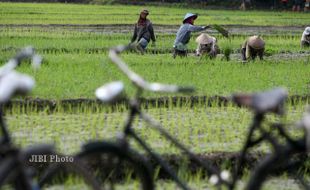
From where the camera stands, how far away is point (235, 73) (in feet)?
33.8

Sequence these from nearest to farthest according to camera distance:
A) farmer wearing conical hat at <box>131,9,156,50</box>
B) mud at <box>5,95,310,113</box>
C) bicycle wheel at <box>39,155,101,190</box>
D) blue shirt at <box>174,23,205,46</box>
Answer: bicycle wheel at <box>39,155,101,190</box>
mud at <box>5,95,310,113</box>
blue shirt at <box>174,23,205,46</box>
farmer wearing conical hat at <box>131,9,156,50</box>

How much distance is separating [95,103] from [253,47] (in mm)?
4978

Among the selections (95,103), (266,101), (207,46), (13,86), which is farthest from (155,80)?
(13,86)

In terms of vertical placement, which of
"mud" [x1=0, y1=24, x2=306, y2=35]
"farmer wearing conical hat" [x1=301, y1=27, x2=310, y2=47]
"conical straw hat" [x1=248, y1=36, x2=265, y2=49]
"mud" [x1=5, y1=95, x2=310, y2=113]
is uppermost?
"mud" [x1=5, y1=95, x2=310, y2=113]

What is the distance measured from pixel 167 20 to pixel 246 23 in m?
2.68

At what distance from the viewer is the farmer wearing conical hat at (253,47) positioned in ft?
38.5

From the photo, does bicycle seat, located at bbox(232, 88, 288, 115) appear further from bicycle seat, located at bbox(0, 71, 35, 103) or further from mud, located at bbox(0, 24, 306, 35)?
mud, located at bbox(0, 24, 306, 35)

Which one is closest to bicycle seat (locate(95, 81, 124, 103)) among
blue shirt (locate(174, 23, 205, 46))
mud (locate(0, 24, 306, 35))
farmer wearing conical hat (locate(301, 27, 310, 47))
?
blue shirt (locate(174, 23, 205, 46))

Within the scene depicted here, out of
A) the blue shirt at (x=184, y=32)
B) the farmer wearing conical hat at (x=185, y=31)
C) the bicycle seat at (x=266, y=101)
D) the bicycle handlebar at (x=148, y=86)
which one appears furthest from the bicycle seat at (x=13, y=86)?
the blue shirt at (x=184, y=32)

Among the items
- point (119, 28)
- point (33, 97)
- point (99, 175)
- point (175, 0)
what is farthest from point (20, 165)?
point (175, 0)

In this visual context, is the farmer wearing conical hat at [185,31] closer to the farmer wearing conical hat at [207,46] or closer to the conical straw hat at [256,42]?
the farmer wearing conical hat at [207,46]

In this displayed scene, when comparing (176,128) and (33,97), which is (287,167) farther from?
(33,97)

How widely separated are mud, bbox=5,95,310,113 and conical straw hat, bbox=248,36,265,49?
346 cm

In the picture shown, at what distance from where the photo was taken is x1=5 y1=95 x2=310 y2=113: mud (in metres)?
7.38
